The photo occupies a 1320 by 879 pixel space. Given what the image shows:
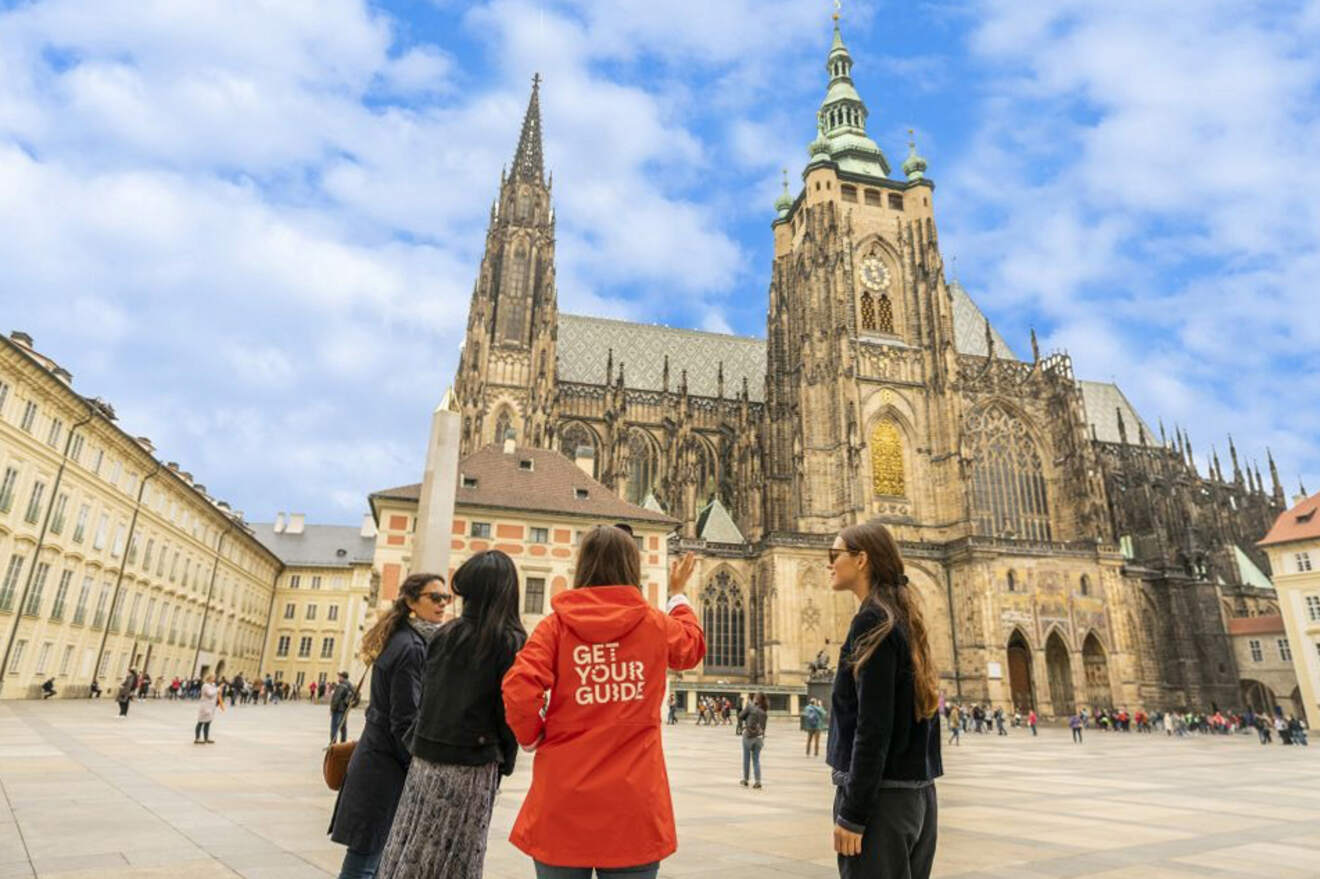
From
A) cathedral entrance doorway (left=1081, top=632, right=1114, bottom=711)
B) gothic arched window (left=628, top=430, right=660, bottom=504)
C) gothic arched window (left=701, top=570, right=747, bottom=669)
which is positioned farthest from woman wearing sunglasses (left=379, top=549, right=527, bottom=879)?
gothic arched window (left=628, top=430, right=660, bottom=504)

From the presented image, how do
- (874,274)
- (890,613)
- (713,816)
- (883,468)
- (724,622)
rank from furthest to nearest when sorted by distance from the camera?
(874,274)
(883,468)
(724,622)
(713,816)
(890,613)

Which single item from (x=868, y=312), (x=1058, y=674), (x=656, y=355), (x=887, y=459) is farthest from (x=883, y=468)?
(x=656, y=355)

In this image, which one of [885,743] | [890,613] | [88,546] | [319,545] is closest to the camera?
[885,743]

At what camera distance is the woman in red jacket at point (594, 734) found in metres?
2.61

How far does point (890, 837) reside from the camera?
120 inches

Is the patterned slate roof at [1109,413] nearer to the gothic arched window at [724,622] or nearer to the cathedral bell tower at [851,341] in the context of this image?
the cathedral bell tower at [851,341]

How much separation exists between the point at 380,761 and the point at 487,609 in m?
1.23

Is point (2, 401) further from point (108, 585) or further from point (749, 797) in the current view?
point (749, 797)

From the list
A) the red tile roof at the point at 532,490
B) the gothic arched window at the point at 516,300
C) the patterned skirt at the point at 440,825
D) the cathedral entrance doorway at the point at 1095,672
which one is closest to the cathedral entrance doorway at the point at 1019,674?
the cathedral entrance doorway at the point at 1095,672

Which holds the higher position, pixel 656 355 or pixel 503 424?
pixel 656 355

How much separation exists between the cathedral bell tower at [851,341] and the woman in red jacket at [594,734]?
4045 cm

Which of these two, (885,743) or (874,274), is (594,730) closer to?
(885,743)

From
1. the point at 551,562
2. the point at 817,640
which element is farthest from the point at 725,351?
the point at 551,562

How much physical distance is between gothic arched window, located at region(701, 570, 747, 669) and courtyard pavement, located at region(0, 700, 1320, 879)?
959 inches
